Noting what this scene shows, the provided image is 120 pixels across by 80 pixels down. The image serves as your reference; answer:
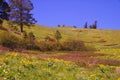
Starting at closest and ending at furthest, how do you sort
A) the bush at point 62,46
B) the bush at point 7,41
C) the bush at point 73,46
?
the bush at point 7,41 → the bush at point 62,46 → the bush at point 73,46

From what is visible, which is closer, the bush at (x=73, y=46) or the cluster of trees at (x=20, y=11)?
the bush at (x=73, y=46)

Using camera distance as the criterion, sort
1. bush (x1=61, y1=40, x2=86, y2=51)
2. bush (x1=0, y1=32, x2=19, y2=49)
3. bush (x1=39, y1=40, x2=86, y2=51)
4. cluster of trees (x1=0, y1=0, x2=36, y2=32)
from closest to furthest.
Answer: bush (x1=0, y1=32, x2=19, y2=49)
bush (x1=39, y1=40, x2=86, y2=51)
bush (x1=61, y1=40, x2=86, y2=51)
cluster of trees (x1=0, y1=0, x2=36, y2=32)

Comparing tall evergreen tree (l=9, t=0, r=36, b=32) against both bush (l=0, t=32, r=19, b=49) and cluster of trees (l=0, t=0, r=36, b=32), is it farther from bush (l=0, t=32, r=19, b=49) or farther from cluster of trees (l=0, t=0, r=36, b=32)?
bush (l=0, t=32, r=19, b=49)

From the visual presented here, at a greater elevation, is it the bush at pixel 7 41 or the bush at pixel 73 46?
the bush at pixel 7 41

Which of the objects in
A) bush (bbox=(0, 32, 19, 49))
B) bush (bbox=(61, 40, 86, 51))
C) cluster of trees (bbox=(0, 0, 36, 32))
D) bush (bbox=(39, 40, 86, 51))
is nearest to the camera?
bush (bbox=(0, 32, 19, 49))

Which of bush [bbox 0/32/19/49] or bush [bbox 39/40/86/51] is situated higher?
bush [bbox 0/32/19/49]

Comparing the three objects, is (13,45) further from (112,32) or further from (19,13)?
(112,32)

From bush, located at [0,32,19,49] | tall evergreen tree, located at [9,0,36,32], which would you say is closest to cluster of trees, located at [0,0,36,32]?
tall evergreen tree, located at [9,0,36,32]

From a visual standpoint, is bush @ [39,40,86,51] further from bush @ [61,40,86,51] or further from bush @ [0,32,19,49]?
bush @ [0,32,19,49]

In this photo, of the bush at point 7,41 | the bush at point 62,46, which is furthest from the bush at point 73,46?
the bush at point 7,41

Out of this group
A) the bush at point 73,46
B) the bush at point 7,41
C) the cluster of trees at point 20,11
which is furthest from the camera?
the cluster of trees at point 20,11

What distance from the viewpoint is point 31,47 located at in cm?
5334

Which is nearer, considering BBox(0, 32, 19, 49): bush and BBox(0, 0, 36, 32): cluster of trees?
BBox(0, 32, 19, 49): bush

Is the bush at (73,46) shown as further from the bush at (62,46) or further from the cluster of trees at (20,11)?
the cluster of trees at (20,11)
